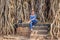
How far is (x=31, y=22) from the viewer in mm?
7312

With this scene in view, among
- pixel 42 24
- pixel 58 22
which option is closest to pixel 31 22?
pixel 42 24

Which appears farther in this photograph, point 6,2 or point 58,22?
point 6,2

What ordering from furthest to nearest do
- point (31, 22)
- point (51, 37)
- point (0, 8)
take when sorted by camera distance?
point (0, 8) < point (31, 22) < point (51, 37)

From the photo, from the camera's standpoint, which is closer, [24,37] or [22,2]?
[24,37]

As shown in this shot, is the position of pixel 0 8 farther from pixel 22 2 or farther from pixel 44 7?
pixel 44 7

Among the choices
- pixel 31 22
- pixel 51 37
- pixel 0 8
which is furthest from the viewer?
pixel 0 8

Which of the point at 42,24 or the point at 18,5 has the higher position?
the point at 18,5

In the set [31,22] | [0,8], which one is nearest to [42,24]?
[31,22]

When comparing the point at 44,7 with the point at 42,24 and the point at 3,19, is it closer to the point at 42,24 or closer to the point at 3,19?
the point at 42,24

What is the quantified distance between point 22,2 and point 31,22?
952 mm

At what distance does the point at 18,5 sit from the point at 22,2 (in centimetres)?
16

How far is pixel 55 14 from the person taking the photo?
7.37m

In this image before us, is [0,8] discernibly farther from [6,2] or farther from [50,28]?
[50,28]

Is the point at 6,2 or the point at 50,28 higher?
the point at 6,2
